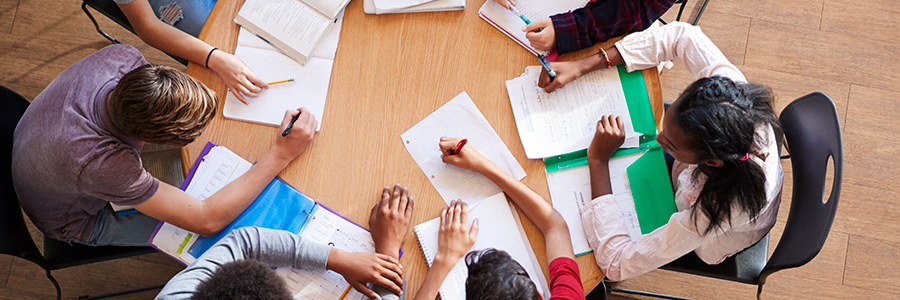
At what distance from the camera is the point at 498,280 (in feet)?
3.59

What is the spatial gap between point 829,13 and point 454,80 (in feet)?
6.50

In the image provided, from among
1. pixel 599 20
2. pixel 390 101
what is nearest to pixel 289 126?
pixel 390 101

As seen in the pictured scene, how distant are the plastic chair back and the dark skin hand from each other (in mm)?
487

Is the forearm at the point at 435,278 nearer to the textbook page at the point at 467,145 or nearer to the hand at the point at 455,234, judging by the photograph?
the hand at the point at 455,234

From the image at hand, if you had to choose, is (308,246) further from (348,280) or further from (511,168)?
(511,168)

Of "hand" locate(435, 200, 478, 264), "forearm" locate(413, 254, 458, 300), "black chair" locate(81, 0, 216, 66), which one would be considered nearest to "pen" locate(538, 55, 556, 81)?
"hand" locate(435, 200, 478, 264)

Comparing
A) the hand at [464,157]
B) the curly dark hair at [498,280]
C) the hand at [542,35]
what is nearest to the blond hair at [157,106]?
the hand at [464,157]

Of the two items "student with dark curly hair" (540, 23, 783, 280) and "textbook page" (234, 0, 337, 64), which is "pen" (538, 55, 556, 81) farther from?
"textbook page" (234, 0, 337, 64)

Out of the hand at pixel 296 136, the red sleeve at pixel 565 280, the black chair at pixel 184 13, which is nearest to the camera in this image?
the red sleeve at pixel 565 280

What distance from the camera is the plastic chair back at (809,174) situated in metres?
1.22

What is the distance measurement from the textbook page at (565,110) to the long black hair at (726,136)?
23 centimetres

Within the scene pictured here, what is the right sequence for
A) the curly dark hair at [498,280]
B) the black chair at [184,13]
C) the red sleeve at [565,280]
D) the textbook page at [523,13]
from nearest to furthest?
the curly dark hair at [498,280] < the red sleeve at [565,280] < the textbook page at [523,13] < the black chair at [184,13]

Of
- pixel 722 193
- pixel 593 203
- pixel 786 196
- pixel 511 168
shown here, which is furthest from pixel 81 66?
pixel 786 196

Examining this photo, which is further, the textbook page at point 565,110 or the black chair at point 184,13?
the black chair at point 184,13
